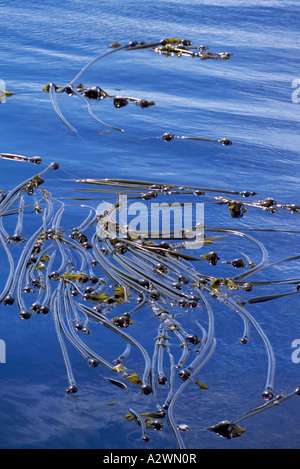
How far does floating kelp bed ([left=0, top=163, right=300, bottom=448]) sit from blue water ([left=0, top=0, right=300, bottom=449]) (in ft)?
0.09

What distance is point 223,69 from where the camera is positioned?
11.2ft

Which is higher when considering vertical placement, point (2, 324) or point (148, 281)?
point (148, 281)

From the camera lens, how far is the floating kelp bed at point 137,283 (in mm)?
1223

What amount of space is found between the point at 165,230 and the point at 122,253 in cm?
20

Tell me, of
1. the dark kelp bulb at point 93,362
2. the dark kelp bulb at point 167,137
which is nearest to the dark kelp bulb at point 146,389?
the dark kelp bulb at point 93,362

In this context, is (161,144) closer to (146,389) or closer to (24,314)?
(24,314)

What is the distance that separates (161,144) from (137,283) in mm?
1059

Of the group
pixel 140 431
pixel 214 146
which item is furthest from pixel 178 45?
pixel 140 431

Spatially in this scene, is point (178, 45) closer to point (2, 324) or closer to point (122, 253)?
point (122, 253)

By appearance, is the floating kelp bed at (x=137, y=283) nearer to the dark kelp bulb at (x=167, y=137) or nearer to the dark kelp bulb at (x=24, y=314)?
the dark kelp bulb at (x=24, y=314)

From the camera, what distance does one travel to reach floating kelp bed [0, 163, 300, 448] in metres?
1.22

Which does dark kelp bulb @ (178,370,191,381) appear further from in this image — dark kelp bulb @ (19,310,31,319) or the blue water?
dark kelp bulb @ (19,310,31,319)

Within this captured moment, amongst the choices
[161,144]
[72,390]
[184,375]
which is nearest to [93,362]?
[72,390]

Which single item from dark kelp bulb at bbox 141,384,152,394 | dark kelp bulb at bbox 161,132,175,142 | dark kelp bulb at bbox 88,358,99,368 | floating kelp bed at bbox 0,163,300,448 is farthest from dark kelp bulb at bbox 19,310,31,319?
dark kelp bulb at bbox 161,132,175,142
